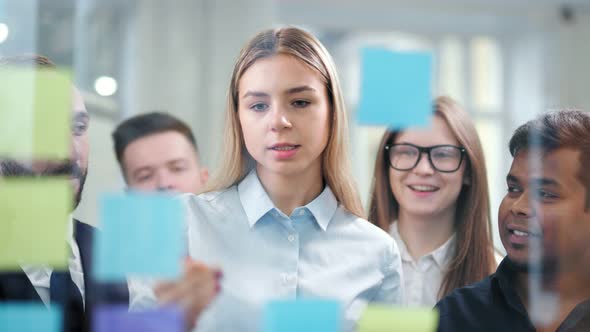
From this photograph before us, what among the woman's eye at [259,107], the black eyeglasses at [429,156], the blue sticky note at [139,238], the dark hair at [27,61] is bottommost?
the blue sticky note at [139,238]

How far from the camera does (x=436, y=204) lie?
0.78 meters

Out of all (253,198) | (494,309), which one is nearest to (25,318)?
(253,198)

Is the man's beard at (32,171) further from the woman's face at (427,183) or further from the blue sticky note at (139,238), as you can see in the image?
the woman's face at (427,183)

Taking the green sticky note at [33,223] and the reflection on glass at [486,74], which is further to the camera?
the reflection on glass at [486,74]

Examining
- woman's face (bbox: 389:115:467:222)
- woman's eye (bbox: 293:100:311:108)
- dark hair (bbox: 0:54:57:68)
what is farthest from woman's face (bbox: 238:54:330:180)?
dark hair (bbox: 0:54:57:68)

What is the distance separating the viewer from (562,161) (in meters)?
0.78

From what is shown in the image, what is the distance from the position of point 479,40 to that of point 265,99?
324 millimetres

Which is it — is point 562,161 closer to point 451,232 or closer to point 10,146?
point 451,232

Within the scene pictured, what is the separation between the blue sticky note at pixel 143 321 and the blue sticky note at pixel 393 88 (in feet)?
0.92

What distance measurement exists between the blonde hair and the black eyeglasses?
6 centimetres

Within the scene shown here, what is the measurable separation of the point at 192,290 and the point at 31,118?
233mm

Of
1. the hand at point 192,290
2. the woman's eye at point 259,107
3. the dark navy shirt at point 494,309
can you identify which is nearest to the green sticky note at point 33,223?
the hand at point 192,290

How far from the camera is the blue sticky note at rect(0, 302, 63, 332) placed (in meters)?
0.66

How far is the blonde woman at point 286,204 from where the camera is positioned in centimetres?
70
